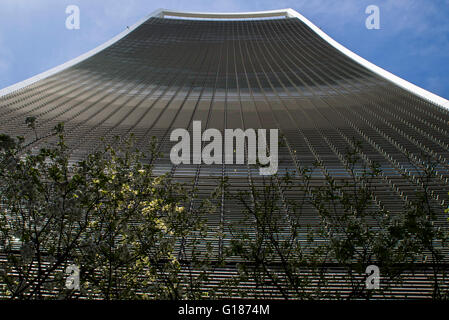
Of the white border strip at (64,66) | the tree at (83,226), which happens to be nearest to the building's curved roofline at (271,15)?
the white border strip at (64,66)

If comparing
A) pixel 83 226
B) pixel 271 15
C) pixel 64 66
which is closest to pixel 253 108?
pixel 83 226

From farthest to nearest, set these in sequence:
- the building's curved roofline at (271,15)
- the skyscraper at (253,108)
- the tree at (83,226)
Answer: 1. the building's curved roofline at (271,15)
2. the skyscraper at (253,108)
3. the tree at (83,226)

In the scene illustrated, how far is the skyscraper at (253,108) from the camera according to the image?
9.93 metres

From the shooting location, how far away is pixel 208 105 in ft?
52.6

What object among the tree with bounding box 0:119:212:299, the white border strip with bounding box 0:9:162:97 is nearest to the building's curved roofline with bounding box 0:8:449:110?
the white border strip with bounding box 0:9:162:97

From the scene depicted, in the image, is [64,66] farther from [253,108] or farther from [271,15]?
[271,15]

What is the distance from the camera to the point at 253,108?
1556 cm

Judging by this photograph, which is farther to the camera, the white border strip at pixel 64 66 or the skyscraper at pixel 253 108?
the white border strip at pixel 64 66

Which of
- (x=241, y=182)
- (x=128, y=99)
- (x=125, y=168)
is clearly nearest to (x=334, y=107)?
(x=241, y=182)

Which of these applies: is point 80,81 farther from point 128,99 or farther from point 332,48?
point 332,48

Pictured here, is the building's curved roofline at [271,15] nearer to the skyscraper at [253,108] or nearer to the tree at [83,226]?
the skyscraper at [253,108]

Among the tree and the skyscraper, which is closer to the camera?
the tree

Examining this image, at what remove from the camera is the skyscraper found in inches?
391

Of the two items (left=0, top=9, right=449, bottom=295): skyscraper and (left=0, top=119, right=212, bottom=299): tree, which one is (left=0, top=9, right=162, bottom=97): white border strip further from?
(left=0, top=119, right=212, bottom=299): tree
